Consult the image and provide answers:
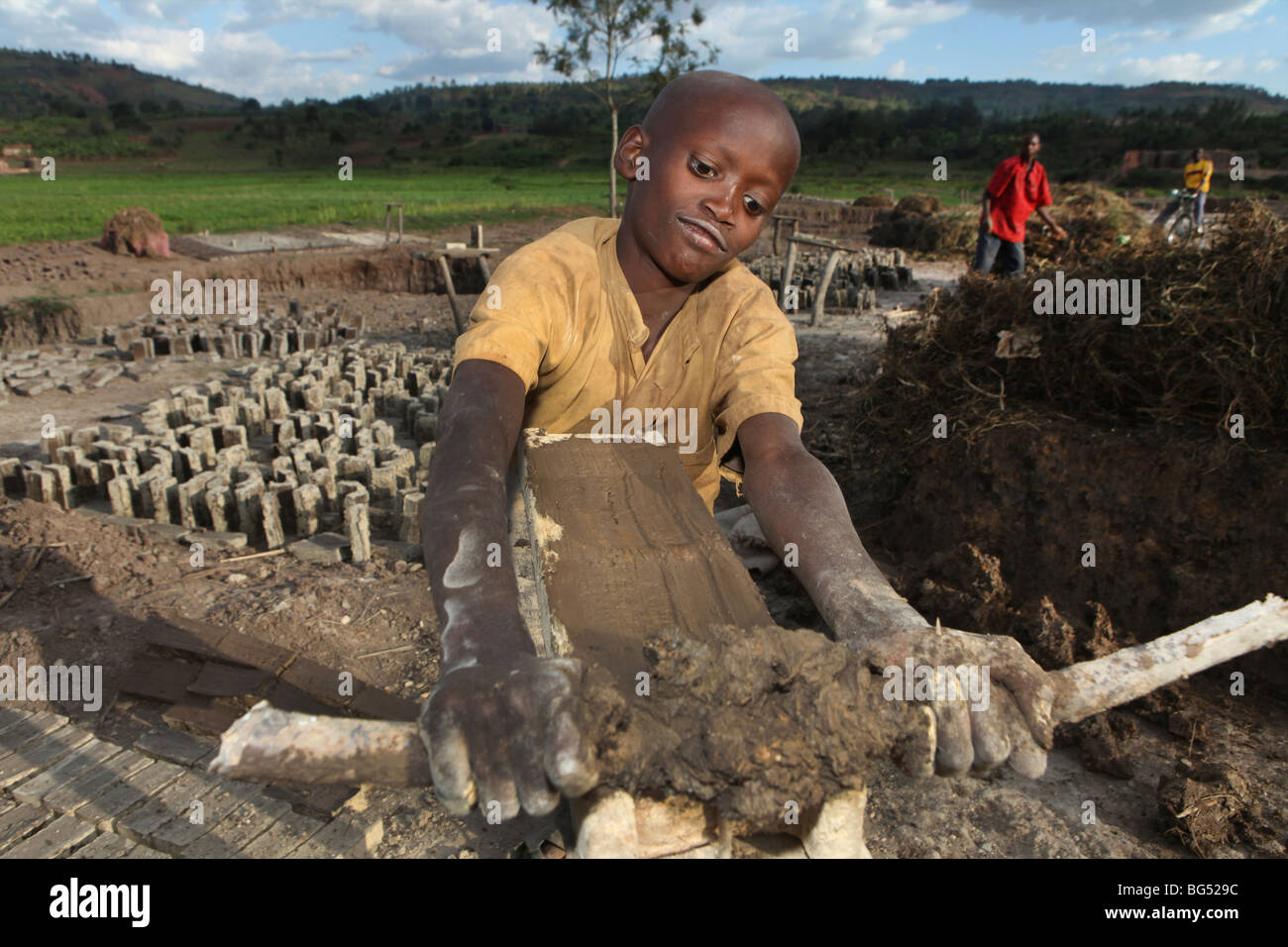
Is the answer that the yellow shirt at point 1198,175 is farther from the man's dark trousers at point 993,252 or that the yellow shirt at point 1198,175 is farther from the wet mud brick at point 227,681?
the wet mud brick at point 227,681

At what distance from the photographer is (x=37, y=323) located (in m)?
10.3

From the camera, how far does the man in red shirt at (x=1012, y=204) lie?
28.5 feet

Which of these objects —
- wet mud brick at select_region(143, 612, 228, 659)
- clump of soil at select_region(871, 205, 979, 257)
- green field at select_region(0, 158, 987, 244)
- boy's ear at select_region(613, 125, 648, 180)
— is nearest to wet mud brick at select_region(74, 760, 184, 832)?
wet mud brick at select_region(143, 612, 228, 659)

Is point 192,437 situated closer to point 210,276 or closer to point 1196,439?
point 1196,439

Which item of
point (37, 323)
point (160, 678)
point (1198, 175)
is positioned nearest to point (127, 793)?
point (160, 678)

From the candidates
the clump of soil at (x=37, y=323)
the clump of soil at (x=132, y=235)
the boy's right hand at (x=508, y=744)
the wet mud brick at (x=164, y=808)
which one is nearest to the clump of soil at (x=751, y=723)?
the boy's right hand at (x=508, y=744)

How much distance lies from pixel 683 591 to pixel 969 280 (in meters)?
4.52

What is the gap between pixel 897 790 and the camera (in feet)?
9.41

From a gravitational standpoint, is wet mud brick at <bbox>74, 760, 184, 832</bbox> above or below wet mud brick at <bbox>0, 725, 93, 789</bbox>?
below

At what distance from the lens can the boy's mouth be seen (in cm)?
212

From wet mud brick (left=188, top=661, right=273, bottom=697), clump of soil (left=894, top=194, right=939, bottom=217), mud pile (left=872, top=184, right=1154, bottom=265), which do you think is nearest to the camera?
wet mud brick (left=188, top=661, right=273, bottom=697)

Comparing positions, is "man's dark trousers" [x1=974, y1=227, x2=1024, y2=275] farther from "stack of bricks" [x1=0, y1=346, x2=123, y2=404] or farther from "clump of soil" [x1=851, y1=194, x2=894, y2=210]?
"clump of soil" [x1=851, y1=194, x2=894, y2=210]

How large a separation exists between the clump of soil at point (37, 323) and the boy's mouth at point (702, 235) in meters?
11.1
